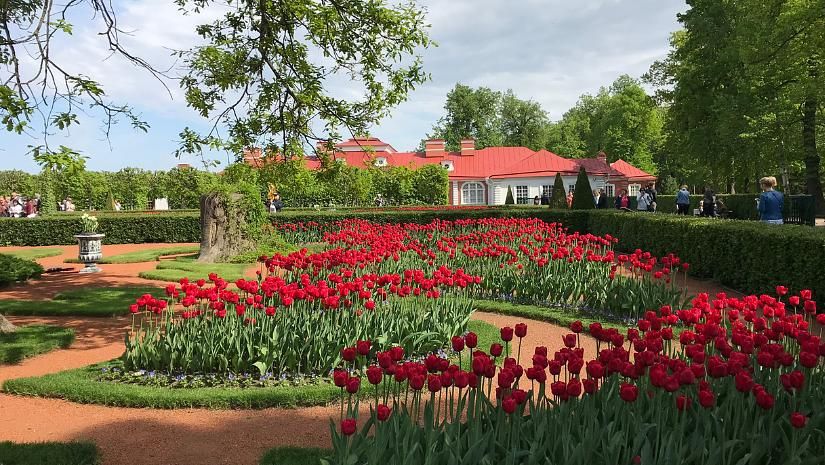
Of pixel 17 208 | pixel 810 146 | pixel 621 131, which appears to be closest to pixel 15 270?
pixel 17 208

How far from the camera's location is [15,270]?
40.7 feet

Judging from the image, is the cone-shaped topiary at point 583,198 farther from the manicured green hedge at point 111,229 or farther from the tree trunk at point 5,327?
the tree trunk at point 5,327

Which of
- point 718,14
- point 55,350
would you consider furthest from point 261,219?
point 718,14

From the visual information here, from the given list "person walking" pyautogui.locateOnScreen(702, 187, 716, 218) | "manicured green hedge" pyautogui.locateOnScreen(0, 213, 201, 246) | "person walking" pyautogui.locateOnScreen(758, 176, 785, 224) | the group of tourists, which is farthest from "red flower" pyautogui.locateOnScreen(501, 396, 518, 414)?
the group of tourists

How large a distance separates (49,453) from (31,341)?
385 cm

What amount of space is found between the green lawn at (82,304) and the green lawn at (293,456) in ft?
19.9

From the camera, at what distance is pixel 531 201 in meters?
48.5

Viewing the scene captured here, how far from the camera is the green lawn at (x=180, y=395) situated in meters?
5.06

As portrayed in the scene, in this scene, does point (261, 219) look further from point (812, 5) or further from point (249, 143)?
point (812, 5)

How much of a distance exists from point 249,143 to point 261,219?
7778 millimetres

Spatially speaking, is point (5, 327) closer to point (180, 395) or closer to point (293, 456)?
point (180, 395)

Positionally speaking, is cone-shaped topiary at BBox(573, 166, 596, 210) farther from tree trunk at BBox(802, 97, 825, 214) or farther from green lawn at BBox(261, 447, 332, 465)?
green lawn at BBox(261, 447, 332, 465)

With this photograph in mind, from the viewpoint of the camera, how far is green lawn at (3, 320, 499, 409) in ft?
16.6

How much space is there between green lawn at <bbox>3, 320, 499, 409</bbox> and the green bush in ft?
26.4
